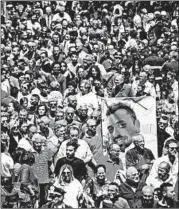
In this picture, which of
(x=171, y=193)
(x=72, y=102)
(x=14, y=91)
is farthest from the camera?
(x=14, y=91)

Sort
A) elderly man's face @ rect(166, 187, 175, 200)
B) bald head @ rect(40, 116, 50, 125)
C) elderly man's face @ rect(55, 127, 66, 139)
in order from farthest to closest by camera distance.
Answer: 1. bald head @ rect(40, 116, 50, 125)
2. elderly man's face @ rect(55, 127, 66, 139)
3. elderly man's face @ rect(166, 187, 175, 200)

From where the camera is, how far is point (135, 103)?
47.5 feet

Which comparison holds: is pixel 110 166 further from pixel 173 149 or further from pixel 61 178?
pixel 173 149

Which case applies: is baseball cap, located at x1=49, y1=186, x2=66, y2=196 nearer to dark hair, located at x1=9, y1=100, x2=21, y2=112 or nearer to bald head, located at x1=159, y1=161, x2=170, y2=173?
bald head, located at x1=159, y1=161, x2=170, y2=173

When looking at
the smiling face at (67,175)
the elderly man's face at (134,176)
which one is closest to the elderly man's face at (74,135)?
the smiling face at (67,175)

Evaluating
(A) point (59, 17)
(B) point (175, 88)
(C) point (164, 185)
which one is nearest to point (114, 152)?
(C) point (164, 185)

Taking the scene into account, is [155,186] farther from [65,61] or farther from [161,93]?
[65,61]

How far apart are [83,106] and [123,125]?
864 millimetres

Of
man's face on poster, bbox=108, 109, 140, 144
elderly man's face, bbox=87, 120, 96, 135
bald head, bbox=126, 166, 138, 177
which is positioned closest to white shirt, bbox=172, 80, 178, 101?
man's face on poster, bbox=108, 109, 140, 144

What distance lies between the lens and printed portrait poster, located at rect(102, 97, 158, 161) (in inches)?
556

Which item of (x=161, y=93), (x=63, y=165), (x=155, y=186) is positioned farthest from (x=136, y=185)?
(x=161, y=93)

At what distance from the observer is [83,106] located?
1455cm

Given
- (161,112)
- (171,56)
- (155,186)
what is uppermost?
(171,56)

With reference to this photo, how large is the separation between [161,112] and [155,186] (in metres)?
2.00
